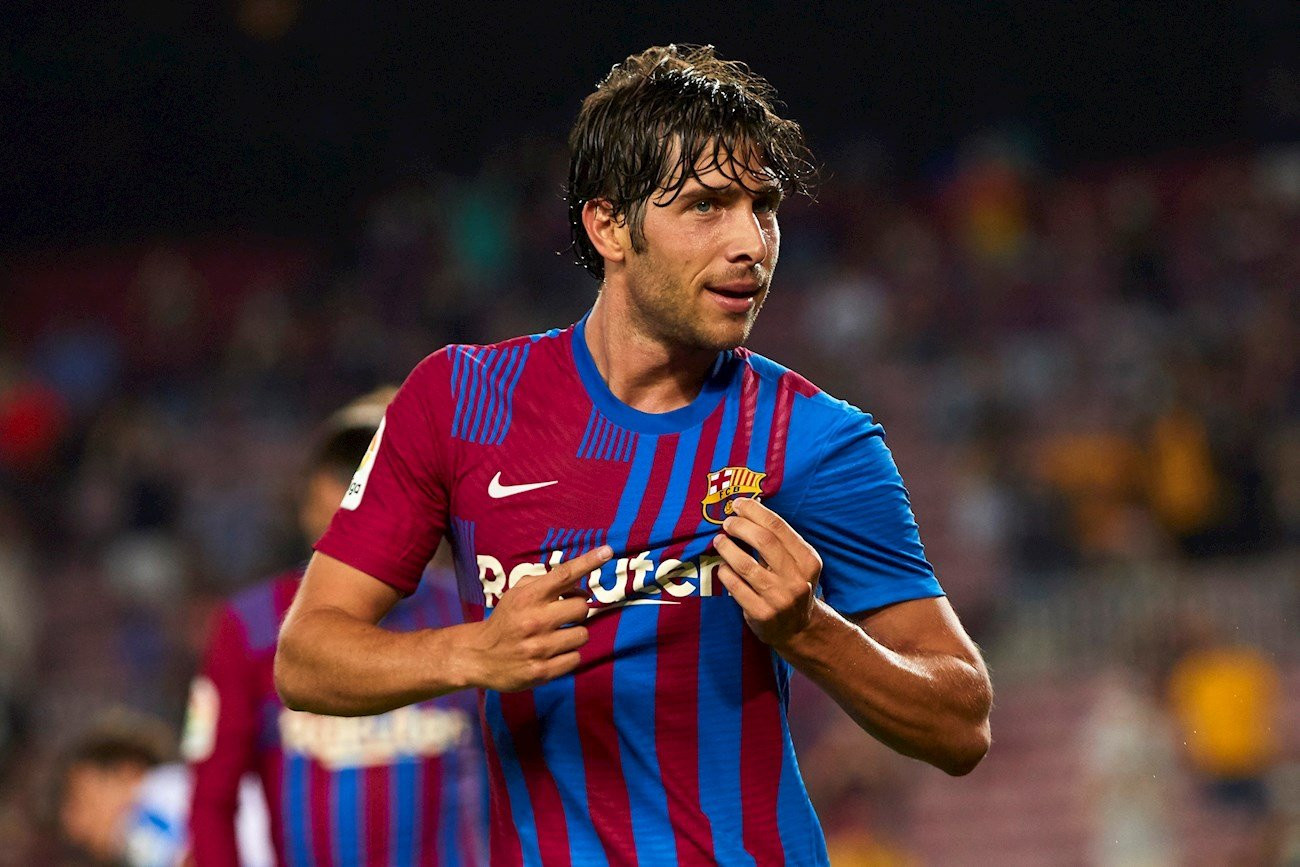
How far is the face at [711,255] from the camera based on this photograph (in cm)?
265

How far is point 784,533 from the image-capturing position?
2371 millimetres

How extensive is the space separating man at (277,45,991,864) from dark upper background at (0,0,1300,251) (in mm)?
13030

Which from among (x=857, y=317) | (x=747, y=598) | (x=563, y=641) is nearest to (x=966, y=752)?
(x=747, y=598)

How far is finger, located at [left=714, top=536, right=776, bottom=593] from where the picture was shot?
2344mm

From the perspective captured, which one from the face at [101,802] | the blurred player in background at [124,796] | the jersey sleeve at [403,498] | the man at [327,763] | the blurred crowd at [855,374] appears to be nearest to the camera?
the jersey sleeve at [403,498]

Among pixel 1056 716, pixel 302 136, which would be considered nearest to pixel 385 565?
pixel 1056 716

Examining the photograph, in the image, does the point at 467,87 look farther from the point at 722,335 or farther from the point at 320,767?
the point at 722,335

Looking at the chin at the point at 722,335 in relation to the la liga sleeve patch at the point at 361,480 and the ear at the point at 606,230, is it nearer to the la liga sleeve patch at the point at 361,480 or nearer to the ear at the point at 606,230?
the ear at the point at 606,230

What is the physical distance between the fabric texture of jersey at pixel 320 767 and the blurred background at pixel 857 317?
16.2ft

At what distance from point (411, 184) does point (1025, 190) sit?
6242 millimetres

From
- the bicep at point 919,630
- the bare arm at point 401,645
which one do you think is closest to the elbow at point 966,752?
the bicep at point 919,630

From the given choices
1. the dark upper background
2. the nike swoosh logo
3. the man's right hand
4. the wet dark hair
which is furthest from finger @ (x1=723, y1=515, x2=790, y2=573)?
the dark upper background

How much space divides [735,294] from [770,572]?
52 cm

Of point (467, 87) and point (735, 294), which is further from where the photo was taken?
point (467, 87)
